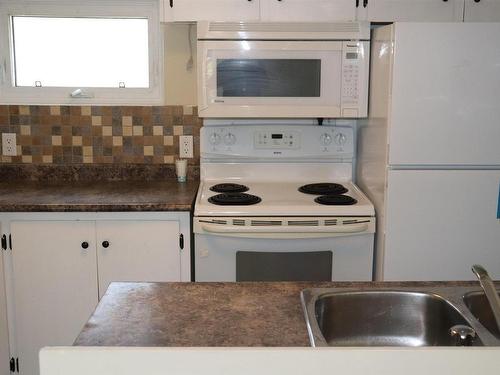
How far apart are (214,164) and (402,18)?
1.18 m

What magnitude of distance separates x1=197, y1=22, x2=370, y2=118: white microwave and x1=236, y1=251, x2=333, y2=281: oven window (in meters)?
0.67

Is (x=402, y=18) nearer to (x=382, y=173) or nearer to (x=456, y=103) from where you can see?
(x=456, y=103)

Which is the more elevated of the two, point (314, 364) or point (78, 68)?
point (78, 68)

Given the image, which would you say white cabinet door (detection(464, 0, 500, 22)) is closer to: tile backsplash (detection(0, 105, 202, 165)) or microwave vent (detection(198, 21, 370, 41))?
microwave vent (detection(198, 21, 370, 41))

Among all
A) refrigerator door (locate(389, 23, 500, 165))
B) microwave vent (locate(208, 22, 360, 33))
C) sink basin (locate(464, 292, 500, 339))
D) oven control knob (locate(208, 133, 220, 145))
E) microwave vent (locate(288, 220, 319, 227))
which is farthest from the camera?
oven control knob (locate(208, 133, 220, 145))

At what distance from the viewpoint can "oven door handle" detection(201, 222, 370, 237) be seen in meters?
2.35

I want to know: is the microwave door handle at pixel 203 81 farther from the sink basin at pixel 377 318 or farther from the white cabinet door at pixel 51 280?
the sink basin at pixel 377 318

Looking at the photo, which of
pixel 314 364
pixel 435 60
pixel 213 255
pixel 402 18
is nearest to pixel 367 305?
pixel 314 364

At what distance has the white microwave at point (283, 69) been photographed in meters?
2.55

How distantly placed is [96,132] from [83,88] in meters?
0.26

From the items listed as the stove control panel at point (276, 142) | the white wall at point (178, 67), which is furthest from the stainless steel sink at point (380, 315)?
the white wall at point (178, 67)

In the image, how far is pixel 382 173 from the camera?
7.96 feet

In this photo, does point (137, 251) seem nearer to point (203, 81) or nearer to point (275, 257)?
point (275, 257)

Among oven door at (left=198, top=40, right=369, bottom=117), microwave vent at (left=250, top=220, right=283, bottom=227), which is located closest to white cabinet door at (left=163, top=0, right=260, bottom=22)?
oven door at (left=198, top=40, right=369, bottom=117)
